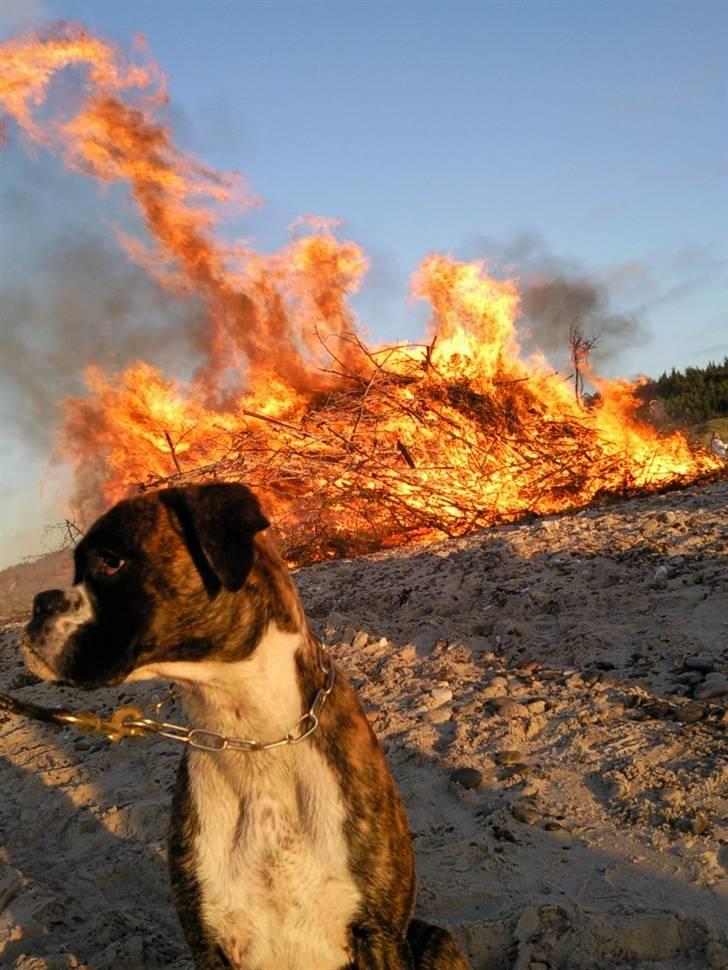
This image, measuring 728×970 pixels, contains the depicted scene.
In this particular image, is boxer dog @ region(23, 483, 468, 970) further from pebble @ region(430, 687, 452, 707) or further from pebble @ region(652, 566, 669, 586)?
pebble @ region(652, 566, 669, 586)

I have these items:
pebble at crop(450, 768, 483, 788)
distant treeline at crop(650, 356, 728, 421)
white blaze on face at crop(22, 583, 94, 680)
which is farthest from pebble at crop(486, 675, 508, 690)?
distant treeline at crop(650, 356, 728, 421)

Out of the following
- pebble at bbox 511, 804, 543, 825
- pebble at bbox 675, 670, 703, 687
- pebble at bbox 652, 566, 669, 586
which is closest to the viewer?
pebble at bbox 511, 804, 543, 825

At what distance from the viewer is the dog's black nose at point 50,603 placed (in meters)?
2.89

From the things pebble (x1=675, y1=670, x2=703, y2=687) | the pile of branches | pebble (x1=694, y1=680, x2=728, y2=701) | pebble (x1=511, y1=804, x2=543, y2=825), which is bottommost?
pebble (x1=511, y1=804, x2=543, y2=825)

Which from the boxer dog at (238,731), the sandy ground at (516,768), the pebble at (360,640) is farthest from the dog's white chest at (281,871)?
the pebble at (360,640)

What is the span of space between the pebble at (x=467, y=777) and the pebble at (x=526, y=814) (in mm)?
420

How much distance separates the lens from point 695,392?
26219mm

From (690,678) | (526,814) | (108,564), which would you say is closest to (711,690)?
(690,678)

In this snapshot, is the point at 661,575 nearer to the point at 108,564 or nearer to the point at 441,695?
the point at 441,695

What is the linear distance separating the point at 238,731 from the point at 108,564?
0.76 metres

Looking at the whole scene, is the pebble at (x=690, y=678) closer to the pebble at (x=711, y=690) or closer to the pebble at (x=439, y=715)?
the pebble at (x=711, y=690)

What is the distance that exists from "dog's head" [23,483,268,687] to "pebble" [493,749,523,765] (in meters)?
3.42

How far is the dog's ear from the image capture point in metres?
2.76

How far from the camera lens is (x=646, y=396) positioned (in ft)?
95.0
